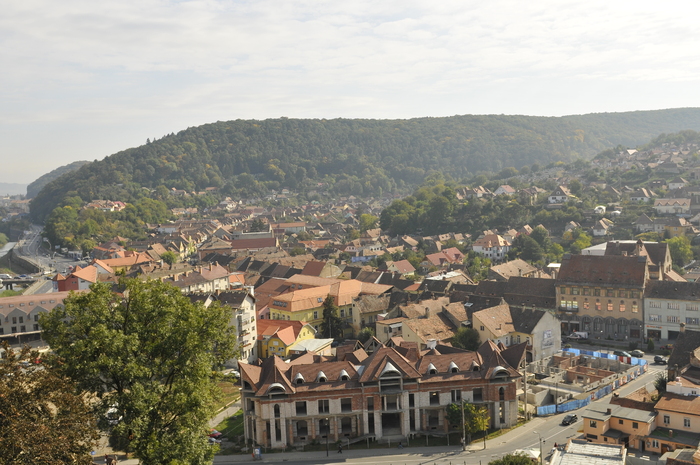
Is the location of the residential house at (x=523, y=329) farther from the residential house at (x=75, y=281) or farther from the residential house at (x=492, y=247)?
the residential house at (x=75, y=281)

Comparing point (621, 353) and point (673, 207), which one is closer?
point (621, 353)

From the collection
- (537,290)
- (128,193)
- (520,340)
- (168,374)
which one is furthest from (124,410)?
(128,193)

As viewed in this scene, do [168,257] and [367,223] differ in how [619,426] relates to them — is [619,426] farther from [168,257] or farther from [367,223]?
[367,223]

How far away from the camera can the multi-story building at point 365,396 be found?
34500 mm

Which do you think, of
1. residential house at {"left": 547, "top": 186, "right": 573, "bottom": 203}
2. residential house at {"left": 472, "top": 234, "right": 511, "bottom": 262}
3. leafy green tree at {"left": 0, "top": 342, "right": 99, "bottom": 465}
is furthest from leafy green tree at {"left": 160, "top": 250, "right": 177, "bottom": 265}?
leafy green tree at {"left": 0, "top": 342, "right": 99, "bottom": 465}

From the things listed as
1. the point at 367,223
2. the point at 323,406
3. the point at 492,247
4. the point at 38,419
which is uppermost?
the point at 367,223

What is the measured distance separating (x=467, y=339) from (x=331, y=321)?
13.5 m

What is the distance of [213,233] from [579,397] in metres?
109

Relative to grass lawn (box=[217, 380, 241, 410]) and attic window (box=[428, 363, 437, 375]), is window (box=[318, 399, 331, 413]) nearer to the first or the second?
attic window (box=[428, 363, 437, 375])

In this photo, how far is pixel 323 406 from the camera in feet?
114

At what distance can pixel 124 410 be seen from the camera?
2488 cm

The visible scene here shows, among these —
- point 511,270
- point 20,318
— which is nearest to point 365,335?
point 511,270

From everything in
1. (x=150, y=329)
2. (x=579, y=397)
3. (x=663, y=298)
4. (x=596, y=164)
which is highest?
(x=596, y=164)

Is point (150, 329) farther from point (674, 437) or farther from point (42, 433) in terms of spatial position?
point (674, 437)
